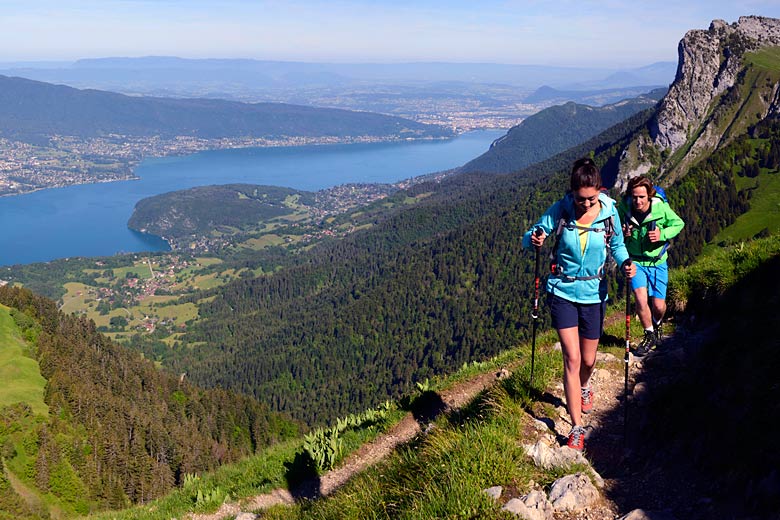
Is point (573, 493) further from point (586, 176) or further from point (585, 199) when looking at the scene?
point (586, 176)

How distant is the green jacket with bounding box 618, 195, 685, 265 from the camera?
9320 mm

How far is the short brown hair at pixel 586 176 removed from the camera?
6684 mm

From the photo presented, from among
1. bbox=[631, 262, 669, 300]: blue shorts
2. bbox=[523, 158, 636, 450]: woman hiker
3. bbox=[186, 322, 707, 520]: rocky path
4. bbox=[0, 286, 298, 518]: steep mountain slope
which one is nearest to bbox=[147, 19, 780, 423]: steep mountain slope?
bbox=[0, 286, 298, 518]: steep mountain slope

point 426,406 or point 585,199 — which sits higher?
point 585,199

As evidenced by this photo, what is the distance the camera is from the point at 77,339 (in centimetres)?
6650

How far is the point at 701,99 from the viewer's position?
142 m

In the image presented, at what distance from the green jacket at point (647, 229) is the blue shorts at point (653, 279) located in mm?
113

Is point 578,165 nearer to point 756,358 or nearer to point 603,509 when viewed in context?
point 756,358

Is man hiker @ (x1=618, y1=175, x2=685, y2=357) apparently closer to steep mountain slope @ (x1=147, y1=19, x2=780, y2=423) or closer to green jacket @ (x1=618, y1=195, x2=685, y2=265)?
green jacket @ (x1=618, y1=195, x2=685, y2=265)

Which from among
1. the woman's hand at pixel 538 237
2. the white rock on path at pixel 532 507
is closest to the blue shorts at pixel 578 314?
the woman's hand at pixel 538 237

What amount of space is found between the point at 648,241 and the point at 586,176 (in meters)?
3.81

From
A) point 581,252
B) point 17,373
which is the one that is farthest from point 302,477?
point 17,373

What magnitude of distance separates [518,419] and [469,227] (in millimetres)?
168369

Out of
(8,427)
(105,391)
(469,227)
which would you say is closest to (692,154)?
(469,227)
